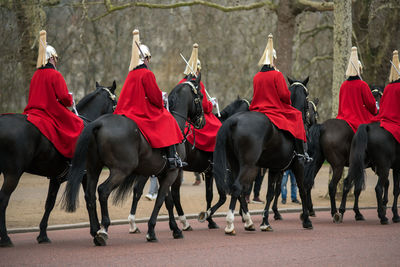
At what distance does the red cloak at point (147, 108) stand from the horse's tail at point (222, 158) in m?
0.90

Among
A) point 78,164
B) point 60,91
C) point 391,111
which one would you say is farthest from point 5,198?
point 391,111

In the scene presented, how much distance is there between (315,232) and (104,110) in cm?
390

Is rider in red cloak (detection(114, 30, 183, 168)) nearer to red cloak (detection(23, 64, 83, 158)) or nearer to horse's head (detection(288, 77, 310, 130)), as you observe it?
red cloak (detection(23, 64, 83, 158))

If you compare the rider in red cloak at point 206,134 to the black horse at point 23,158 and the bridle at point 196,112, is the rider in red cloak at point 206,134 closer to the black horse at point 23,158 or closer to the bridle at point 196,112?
the bridle at point 196,112

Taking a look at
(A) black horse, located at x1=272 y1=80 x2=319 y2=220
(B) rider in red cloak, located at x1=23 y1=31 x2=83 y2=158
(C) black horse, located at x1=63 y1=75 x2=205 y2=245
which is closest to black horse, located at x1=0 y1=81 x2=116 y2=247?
(B) rider in red cloak, located at x1=23 y1=31 x2=83 y2=158

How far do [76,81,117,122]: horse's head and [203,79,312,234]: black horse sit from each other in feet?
6.43

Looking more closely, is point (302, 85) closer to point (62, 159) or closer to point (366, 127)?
point (366, 127)

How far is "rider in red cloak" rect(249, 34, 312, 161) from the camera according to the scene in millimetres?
11023

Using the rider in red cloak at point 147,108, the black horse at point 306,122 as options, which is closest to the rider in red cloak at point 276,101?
the black horse at point 306,122

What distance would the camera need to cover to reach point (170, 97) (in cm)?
1087

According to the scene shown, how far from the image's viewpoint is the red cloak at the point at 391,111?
12.3 m

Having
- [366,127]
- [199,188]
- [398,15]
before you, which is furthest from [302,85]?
[398,15]

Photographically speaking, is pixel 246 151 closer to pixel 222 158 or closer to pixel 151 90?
pixel 222 158

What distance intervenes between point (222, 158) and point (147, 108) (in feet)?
4.93
